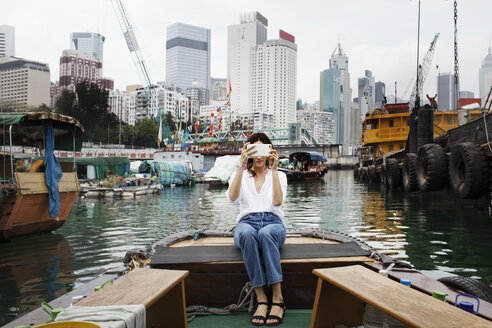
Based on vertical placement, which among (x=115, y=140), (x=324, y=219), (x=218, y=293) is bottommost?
(x=324, y=219)

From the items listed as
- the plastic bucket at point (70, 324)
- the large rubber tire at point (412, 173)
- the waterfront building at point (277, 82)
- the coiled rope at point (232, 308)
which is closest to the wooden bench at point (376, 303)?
the coiled rope at point (232, 308)

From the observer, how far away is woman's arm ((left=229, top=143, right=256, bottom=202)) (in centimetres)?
309

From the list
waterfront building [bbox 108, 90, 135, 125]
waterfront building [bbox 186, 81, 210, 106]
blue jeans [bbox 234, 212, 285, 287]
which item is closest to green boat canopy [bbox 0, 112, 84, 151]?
blue jeans [bbox 234, 212, 285, 287]

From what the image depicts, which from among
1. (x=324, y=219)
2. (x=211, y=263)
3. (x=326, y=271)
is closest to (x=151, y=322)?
(x=211, y=263)

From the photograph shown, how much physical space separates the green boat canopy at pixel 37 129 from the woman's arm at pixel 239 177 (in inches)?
239

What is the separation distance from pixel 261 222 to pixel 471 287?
1592mm

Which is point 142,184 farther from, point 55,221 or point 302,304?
point 302,304

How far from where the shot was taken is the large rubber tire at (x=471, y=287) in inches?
85.9

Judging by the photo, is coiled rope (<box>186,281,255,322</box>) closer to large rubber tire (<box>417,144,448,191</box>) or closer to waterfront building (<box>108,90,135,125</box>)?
large rubber tire (<box>417,144,448,191</box>)

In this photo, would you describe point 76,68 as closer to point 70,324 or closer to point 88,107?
point 88,107

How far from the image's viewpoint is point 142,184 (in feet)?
75.8

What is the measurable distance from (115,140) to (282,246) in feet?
209

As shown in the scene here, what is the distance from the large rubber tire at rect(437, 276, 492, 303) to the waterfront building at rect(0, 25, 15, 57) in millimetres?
187367

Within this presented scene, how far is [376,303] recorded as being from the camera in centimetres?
152
